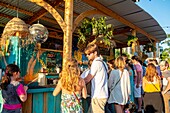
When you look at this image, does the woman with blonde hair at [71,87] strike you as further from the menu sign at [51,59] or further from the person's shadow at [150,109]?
the menu sign at [51,59]

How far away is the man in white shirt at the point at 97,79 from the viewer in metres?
2.81

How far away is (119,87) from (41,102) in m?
1.39

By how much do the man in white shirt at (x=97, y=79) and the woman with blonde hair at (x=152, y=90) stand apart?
5.41 feet

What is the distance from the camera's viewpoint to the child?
8.07 feet

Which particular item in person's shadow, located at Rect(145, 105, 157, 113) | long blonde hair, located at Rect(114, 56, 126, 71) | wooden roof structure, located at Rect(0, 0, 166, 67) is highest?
wooden roof structure, located at Rect(0, 0, 166, 67)

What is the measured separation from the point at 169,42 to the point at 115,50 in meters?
22.4

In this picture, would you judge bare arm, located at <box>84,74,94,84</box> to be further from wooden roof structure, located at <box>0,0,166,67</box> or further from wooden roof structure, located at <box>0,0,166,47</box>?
wooden roof structure, located at <box>0,0,166,47</box>

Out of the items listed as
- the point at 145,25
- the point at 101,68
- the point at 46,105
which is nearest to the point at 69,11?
the point at 101,68

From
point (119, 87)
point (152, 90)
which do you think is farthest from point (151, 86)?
point (119, 87)

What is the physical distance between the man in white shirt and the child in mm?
913

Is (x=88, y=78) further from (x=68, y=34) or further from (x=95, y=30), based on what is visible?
(x=95, y=30)

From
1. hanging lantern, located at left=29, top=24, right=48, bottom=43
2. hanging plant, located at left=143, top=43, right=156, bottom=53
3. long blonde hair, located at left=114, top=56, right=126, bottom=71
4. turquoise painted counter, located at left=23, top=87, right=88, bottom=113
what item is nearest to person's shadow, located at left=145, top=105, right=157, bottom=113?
long blonde hair, located at left=114, top=56, right=126, bottom=71

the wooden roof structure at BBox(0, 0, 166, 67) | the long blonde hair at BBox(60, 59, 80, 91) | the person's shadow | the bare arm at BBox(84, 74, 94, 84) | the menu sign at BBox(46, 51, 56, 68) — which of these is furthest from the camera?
the menu sign at BBox(46, 51, 56, 68)

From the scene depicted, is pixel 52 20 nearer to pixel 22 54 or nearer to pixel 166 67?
pixel 22 54
